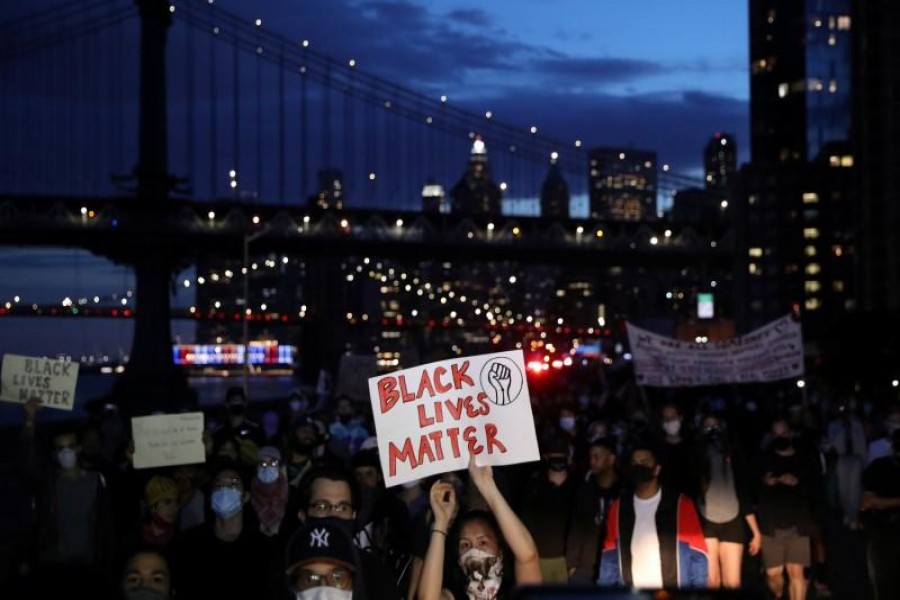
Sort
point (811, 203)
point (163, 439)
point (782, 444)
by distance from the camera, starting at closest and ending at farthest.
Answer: point (163, 439) → point (782, 444) → point (811, 203)

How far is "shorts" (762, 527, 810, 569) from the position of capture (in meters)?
9.52

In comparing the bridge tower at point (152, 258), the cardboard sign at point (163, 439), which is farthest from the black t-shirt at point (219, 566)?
the bridge tower at point (152, 258)

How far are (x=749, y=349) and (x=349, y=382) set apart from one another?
549 cm

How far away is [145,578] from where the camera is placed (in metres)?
4.81

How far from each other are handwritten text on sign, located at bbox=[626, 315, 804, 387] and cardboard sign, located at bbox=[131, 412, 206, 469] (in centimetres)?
1056

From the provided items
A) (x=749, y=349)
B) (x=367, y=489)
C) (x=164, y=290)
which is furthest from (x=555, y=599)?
(x=164, y=290)

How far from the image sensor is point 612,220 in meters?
75.4

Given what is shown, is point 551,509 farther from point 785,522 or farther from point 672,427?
point 672,427

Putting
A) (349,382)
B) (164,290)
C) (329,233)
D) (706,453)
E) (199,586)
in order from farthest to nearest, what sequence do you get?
(329,233) → (164,290) → (349,382) → (706,453) → (199,586)

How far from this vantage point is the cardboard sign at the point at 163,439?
9086 millimetres

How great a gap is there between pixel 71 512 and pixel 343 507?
8.55ft

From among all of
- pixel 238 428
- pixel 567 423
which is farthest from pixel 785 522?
pixel 567 423

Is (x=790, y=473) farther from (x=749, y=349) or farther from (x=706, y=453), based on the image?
(x=749, y=349)

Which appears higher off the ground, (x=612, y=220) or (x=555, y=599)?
(x=612, y=220)
